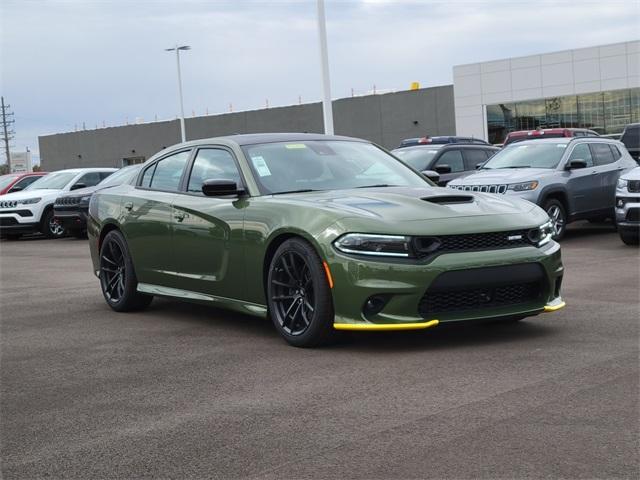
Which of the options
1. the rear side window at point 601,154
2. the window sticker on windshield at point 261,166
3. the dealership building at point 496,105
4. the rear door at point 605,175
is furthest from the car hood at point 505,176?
the dealership building at point 496,105

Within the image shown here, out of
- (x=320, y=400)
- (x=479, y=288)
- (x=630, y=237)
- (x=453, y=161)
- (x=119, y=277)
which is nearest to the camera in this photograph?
(x=320, y=400)

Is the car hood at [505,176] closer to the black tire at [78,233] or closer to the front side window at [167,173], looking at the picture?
the front side window at [167,173]

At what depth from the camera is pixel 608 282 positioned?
9.48 meters

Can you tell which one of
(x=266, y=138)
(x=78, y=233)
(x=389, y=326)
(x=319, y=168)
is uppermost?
(x=266, y=138)

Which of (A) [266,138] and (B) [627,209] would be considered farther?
(B) [627,209]

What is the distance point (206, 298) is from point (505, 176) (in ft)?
26.0

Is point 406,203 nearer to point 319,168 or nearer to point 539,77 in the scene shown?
point 319,168

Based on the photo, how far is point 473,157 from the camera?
18203mm

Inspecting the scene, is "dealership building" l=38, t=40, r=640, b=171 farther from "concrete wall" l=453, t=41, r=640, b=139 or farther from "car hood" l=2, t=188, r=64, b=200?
"car hood" l=2, t=188, r=64, b=200

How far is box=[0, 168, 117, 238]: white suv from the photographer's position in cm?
2183

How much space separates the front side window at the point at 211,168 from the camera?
A: 7531 mm

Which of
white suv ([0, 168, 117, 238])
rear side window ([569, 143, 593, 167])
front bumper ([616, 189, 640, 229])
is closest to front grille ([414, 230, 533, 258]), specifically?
front bumper ([616, 189, 640, 229])

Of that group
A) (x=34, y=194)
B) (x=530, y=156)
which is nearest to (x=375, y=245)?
(x=530, y=156)

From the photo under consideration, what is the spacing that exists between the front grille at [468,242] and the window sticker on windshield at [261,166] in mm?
1638
